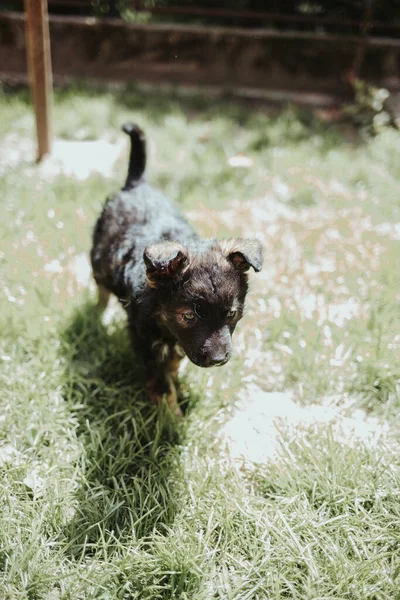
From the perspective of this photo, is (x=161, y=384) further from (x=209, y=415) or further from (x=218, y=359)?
(x=218, y=359)

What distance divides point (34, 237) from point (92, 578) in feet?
9.32

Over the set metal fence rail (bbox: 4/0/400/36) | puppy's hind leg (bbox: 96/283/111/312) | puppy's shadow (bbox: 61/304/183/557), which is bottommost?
puppy's shadow (bbox: 61/304/183/557)

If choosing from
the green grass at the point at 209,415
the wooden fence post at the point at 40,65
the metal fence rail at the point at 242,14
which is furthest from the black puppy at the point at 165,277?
the metal fence rail at the point at 242,14

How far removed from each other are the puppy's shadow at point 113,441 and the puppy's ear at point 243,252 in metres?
0.95

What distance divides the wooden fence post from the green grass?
0.39 metres

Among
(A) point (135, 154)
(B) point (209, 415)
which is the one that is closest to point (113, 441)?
(B) point (209, 415)

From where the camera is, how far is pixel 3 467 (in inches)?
101

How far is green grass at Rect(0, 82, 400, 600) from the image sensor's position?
223cm

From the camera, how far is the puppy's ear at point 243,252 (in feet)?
7.84

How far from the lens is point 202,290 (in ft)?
7.75

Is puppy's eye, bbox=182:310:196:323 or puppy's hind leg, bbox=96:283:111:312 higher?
puppy's eye, bbox=182:310:196:323

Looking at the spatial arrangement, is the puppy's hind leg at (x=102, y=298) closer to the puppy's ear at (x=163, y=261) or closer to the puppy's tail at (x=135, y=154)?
the puppy's tail at (x=135, y=154)

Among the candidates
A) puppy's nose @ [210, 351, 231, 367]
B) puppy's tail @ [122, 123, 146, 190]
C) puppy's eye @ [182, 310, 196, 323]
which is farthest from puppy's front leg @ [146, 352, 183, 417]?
puppy's tail @ [122, 123, 146, 190]

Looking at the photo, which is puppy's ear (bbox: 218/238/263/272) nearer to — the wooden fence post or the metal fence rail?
the wooden fence post
